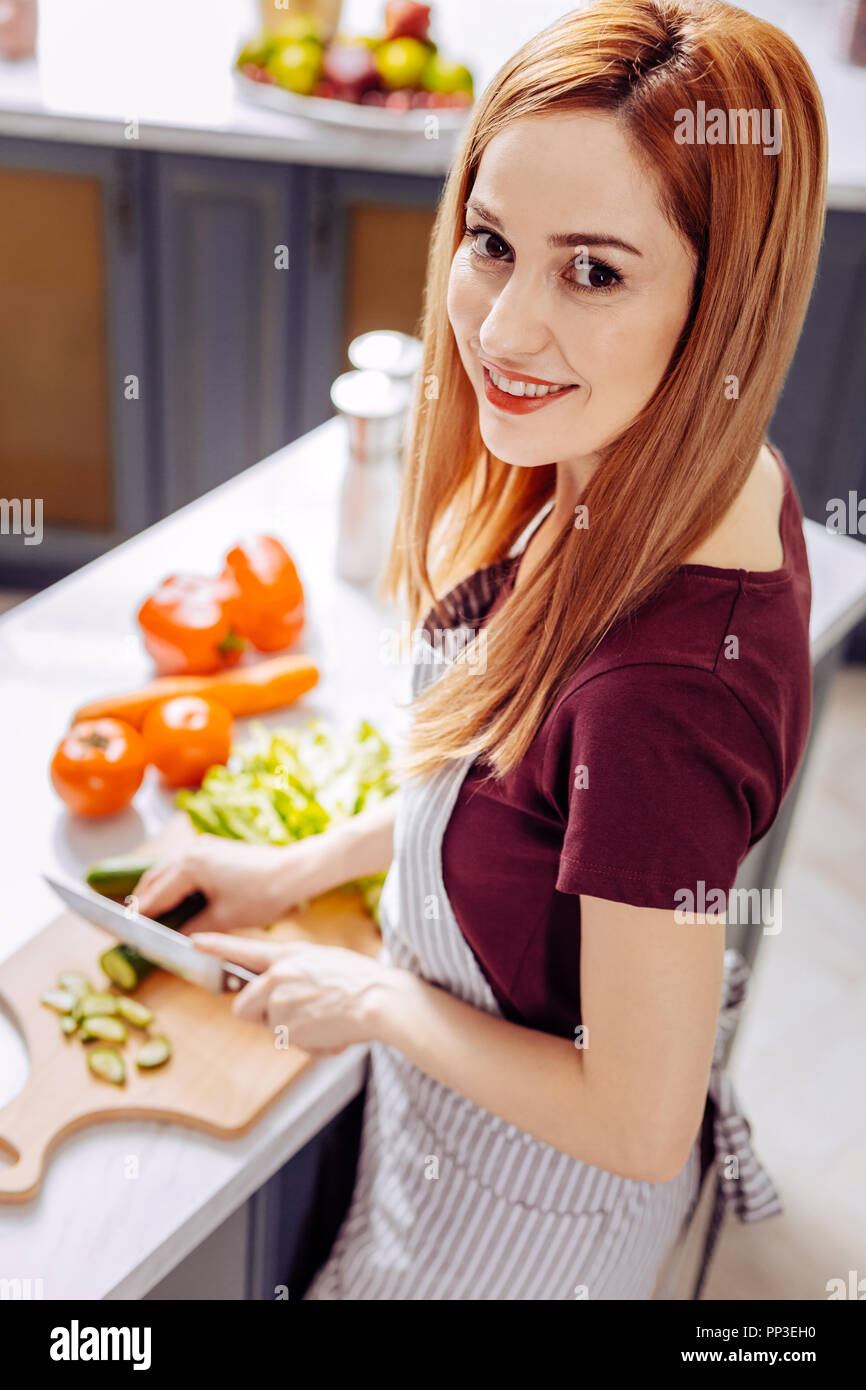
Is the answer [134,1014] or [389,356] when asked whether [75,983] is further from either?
[389,356]

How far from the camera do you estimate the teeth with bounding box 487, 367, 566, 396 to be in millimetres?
870

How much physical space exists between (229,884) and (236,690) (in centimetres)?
30

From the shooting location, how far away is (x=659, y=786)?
0.83 meters

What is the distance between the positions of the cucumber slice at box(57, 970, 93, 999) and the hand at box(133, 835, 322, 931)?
0.27ft

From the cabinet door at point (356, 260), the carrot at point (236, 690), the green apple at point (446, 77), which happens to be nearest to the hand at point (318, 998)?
the carrot at point (236, 690)

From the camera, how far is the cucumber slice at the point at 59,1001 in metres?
1.12

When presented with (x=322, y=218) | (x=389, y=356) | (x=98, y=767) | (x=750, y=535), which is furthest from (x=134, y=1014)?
(x=322, y=218)

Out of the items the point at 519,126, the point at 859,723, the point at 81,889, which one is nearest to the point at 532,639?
the point at 519,126

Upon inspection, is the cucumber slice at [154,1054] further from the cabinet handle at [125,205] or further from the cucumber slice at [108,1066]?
the cabinet handle at [125,205]

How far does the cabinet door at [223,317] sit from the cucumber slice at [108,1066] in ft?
6.02

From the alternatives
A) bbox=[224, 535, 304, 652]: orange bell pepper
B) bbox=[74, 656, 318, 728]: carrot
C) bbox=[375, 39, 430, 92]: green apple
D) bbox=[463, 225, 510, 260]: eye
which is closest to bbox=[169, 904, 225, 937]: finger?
bbox=[74, 656, 318, 728]: carrot

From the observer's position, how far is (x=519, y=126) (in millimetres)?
800

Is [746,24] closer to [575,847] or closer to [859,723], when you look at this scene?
[575,847]

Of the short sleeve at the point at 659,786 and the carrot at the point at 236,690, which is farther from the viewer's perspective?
the carrot at the point at 236,690
